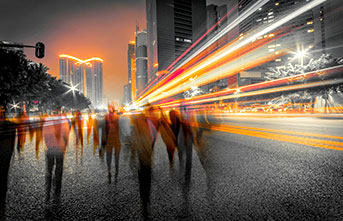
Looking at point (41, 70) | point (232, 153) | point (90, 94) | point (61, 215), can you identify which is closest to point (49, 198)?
point (61, 215)

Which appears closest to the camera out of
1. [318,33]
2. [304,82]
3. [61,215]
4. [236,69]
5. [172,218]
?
[172,218]

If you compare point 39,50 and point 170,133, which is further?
point 39,50

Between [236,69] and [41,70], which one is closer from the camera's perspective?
[236,69]

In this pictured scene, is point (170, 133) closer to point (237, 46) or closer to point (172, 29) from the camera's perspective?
point (237, 46)

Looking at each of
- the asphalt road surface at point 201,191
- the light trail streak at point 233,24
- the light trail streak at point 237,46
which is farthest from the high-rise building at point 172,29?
the asphalt road surface at point 201,191

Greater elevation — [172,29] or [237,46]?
[172,29]

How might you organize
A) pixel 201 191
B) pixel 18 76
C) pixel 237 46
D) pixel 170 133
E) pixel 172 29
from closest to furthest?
pixel 201 191 → pixel 170 133 → pixel 237 46 → pixel 18 76 → pixel 172 29

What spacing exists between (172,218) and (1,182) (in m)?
3.25

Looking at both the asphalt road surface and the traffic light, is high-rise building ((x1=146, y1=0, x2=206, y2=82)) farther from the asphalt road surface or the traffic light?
the asphalt road surface

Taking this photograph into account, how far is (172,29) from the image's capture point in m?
126

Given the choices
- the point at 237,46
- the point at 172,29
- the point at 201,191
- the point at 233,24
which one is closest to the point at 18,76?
the point at 233,24

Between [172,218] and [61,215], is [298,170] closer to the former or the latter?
[172,218]

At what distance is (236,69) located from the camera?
73.8 ft

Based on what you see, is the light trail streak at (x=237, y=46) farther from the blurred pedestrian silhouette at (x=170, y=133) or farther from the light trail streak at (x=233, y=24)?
the blurred pedestrian silhouette at (x=170, y=133)
